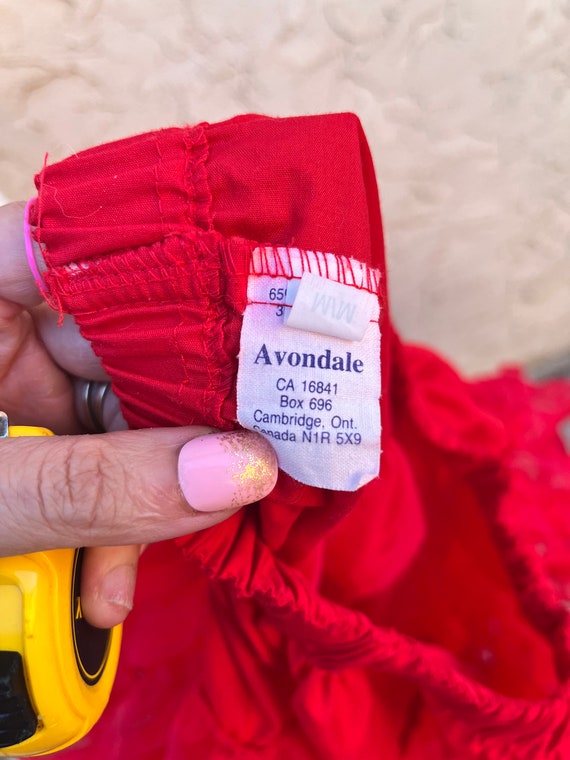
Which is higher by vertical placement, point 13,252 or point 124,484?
point 13,252

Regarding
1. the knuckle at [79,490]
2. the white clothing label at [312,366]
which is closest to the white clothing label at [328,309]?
the white clothing label at [312,366]

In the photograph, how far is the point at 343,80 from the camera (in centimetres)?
48

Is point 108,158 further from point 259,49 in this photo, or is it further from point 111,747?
point 111,747

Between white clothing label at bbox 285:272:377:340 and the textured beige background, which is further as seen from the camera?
the textured beige background

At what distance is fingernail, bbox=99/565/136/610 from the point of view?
342 millimetres

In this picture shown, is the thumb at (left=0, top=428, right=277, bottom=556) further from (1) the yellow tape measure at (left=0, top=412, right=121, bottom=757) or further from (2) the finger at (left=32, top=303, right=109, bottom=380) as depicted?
(2) the finger at (left=32, top=303, right=109, bottom=380)

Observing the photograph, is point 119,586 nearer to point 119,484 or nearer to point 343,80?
point 119,484

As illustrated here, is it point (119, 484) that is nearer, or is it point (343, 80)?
point (119, 484)

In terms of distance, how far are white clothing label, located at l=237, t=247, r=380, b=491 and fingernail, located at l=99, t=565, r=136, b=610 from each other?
0.14 metres

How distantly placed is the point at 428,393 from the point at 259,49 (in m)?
0.32

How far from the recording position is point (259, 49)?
453 millimetres

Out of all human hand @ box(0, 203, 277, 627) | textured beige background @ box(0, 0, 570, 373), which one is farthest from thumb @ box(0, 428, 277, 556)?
textured beige background @ box(0, 0, 570, 373)

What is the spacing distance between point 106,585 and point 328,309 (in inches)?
8.3

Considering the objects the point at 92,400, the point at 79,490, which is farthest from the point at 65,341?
the point at 79,490
